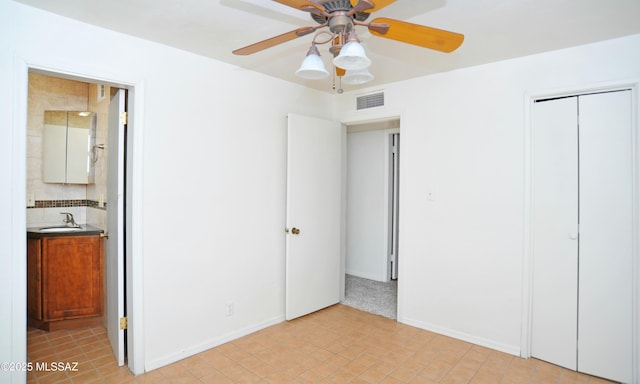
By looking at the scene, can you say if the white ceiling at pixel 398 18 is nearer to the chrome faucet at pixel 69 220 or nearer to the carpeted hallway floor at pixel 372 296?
the chrome faucet at pixel 69 220

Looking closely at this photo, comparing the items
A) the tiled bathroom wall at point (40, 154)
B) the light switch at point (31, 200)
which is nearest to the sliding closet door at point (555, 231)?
the tiled bathroom wall at point (40, 154)

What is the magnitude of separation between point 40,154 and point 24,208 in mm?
1901

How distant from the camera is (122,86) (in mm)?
2498

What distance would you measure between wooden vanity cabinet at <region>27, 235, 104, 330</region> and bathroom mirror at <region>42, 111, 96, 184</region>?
0.77 metres

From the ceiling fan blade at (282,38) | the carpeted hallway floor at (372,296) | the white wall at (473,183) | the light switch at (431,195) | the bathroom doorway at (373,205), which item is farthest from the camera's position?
the bathroom doorway at (373,205)

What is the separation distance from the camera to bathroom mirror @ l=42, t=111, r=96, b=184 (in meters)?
3.52

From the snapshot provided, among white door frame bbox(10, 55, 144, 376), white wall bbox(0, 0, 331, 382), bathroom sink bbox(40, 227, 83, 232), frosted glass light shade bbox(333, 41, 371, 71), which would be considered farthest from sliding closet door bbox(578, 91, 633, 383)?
bathroom sink bbox(40, 227, 83, 232)

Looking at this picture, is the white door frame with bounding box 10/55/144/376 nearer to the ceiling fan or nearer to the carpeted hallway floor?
the ceiling fan

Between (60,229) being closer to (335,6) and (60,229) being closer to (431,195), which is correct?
(335,6)

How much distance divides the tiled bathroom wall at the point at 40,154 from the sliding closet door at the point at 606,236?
4.07 meters

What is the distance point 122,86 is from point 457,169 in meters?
2.78

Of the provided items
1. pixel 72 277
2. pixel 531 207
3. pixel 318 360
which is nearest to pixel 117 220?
pixel 72 277

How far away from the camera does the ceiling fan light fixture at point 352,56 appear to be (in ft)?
4.79

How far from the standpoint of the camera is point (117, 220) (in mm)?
2592
